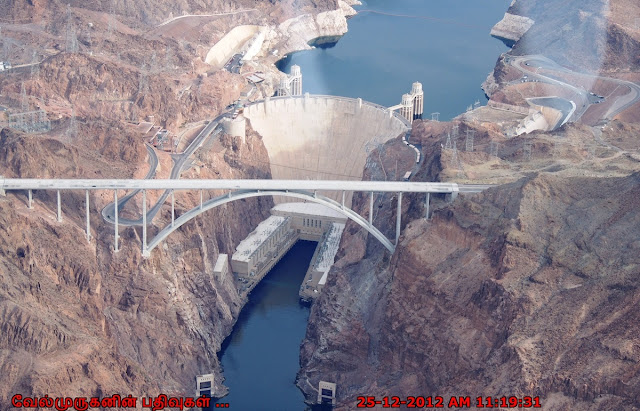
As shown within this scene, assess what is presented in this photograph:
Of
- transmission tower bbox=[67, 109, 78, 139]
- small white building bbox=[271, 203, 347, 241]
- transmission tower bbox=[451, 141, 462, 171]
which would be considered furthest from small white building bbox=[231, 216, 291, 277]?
transmission tower bbox=[451, 141, 462, 171]

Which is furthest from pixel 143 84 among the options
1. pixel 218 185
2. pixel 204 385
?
Result: pixel 204 385

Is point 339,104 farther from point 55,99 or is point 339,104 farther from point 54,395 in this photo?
point 54,395

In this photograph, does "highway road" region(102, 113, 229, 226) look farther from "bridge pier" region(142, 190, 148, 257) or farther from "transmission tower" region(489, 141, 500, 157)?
"transmission tower" region(489, 141, 500, 157)

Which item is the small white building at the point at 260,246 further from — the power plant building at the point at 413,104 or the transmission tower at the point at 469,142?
the power plant building at the point at 413,104

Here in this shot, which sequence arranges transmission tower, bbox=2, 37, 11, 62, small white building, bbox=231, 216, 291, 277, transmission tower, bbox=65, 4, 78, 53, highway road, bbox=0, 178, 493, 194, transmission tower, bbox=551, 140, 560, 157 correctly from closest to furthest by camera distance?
highway road, bbox=0, 178, 493, 194 < transmission tower, bbox=551, 140, 560, 157 < small white building, bbox=231, 216, 291, 277 < transmission tower, bbox=2, 37, 11, 62 < transmission tower, bbox=65, 4, 78, 53

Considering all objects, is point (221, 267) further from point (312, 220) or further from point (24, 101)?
point (24, 101)

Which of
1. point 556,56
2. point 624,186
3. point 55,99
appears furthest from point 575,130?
point 556,56
